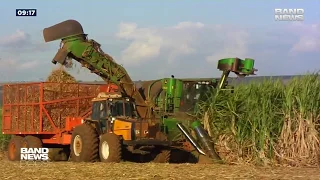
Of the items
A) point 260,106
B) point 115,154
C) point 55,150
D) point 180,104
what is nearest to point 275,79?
point 260,106

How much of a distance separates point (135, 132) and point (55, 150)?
479 cm

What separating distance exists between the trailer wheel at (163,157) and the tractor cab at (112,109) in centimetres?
122

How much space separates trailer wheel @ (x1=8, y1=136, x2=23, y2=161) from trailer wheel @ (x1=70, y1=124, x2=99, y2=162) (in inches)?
131

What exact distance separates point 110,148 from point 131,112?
1529mm

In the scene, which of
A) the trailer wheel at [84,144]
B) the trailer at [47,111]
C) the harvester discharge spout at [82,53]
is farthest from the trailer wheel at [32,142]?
the harvester discharge spout at [82,53]

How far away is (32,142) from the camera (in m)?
17.7

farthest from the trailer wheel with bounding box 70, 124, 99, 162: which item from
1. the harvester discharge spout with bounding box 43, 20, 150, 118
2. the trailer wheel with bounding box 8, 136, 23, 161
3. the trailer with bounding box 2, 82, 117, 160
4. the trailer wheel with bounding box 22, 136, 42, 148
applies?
the trailer wheel with bounding box 8, 136, 23, 161

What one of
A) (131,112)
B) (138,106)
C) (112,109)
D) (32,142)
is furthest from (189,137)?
(32,142)

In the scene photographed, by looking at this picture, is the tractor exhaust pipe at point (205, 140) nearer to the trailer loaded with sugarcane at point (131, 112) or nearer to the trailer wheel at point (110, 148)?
the trailer loaded with sugarcane at point (131, 112)

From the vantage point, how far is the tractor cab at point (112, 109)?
15.2 metres

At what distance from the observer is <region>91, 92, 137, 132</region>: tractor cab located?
15.2 metres

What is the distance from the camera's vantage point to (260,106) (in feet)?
45.4

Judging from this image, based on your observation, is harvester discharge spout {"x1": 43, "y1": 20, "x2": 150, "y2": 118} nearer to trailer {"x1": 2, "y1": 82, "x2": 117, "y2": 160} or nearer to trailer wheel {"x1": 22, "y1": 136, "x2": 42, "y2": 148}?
trailer {"x1": 2, "y1": 82, "x2": 117, "y2": 160}

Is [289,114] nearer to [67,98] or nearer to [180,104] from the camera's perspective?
[180,104]
